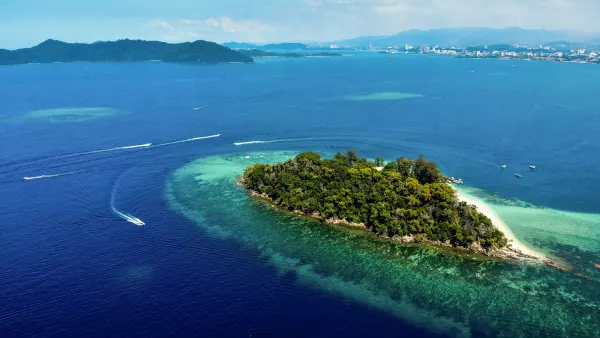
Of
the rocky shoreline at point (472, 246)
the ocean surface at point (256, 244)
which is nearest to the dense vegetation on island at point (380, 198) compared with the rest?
the rocky shoreline at point (472, 246)

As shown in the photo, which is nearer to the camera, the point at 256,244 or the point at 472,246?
the point at 472,246

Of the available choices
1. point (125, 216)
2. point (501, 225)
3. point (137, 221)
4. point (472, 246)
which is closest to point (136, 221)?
point (137, 221)

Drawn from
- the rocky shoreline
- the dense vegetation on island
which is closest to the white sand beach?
the rocky shoreline

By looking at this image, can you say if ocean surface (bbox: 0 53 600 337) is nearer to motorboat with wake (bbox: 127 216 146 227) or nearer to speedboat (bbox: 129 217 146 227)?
motorboat with wake (bbox: 127 216 146 227)

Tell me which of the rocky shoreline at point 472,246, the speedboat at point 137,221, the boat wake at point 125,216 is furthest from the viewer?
the boat wake at point 125,216

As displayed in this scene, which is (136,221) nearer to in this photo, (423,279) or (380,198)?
(380,198)

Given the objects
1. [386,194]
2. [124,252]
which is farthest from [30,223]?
[386,194]

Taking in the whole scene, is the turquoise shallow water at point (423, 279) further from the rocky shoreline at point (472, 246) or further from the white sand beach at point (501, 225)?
the white sand beach at point (501, 225)

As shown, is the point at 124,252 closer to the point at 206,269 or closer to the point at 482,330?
the point at 206,269
